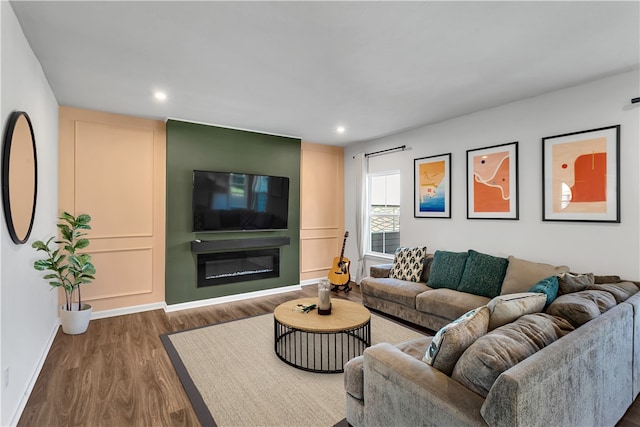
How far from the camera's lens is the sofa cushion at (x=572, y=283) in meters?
2.48

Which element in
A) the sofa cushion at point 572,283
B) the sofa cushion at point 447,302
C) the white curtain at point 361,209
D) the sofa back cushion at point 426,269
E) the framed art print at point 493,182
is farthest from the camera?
the white curtain at point 361,209

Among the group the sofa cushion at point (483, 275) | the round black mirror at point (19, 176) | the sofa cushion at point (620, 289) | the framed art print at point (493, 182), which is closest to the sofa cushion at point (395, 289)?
the sofa cushion at point (483, 275)

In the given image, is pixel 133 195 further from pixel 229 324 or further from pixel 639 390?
pixel 639 390

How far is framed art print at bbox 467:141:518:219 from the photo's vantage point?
3584mm

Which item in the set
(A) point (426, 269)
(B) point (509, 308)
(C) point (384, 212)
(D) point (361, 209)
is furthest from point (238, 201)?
(B) point (509, 308)

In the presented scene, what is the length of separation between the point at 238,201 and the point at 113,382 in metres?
2.70

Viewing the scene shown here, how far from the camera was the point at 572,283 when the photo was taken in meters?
2.50

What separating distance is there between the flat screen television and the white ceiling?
1104mm

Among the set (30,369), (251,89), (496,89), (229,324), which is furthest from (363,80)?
(30,369)

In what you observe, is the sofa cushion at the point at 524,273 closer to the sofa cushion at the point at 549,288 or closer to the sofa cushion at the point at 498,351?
the sofa cushion at the point at 549,288

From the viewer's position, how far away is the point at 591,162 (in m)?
2.99

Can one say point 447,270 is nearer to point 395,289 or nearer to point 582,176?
point 395,289

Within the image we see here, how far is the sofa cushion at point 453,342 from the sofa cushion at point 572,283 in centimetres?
137

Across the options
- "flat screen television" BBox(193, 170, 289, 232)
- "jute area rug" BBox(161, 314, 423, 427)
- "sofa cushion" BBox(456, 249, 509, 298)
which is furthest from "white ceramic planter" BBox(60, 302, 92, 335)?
"sofa cushion" BBox(456, 249, 509, 298)
